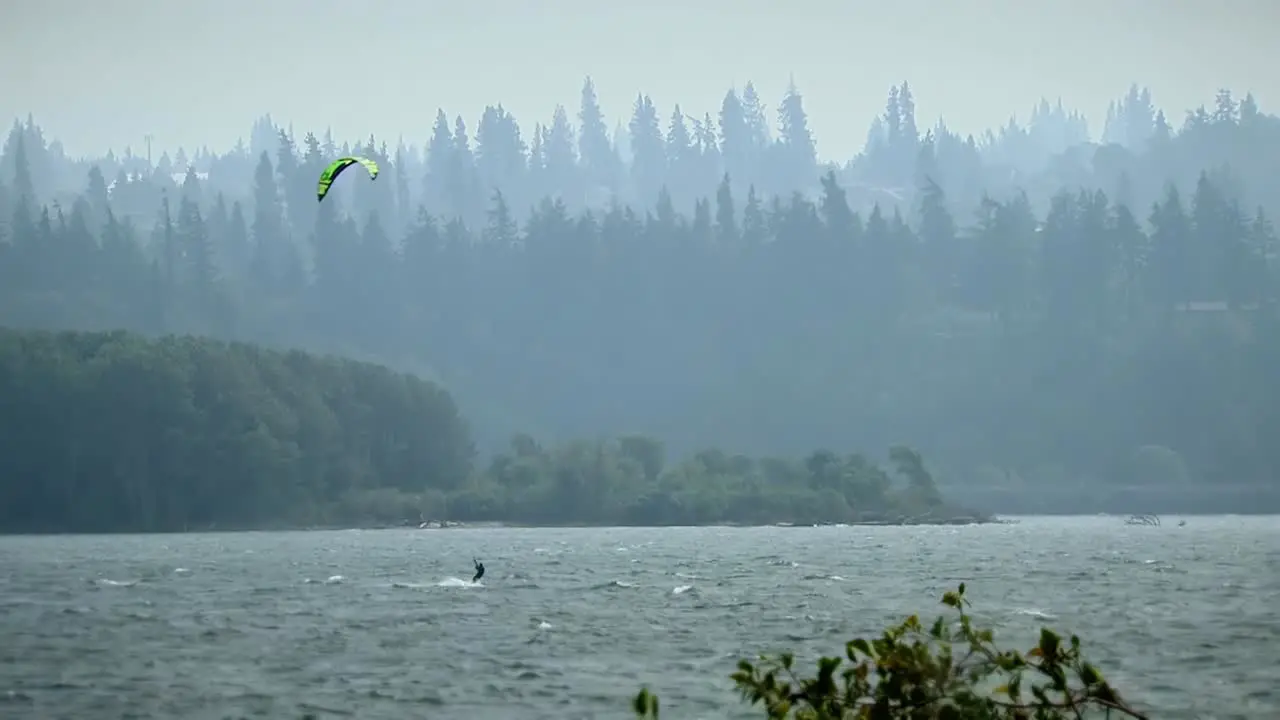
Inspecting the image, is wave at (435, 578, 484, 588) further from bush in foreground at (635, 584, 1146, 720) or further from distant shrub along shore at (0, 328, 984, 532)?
distant shrub along shore at (0, 328, 984, 532)

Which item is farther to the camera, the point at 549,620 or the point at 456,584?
the point at 456,584

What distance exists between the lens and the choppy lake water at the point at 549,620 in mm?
47281

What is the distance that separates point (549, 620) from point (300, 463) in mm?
110484

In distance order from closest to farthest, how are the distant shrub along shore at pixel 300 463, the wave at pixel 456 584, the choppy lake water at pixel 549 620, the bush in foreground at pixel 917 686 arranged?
1. the bush in foreground at pixel 917 686
2. the choppy lake water at pixel 549 620
3. the wave at pixel 456 584
4. the distant shrub along shore at pixel 300 463

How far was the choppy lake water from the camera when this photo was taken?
47.3 m

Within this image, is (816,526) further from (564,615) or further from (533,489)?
(564,615)

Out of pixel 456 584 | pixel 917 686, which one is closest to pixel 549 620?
pixel 456 584

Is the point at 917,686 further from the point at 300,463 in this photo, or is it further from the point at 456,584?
the point at 300,463

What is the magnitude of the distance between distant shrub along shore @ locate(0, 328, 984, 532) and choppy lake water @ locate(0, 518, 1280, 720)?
38.0 m

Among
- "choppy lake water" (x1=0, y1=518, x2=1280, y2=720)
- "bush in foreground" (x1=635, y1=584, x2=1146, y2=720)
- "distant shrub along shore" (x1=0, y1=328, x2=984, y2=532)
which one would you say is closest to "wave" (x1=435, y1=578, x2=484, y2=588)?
"choppy lake water" (x1=0, y1=518, x2=1280, y2=720)

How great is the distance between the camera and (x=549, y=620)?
67562 mm

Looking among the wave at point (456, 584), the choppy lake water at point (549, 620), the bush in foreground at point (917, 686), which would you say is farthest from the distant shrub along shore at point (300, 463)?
the bush in foreground at point (917, 686)

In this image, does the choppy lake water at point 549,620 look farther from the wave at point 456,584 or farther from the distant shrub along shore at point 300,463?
the distant shrub along shore at point 300,463

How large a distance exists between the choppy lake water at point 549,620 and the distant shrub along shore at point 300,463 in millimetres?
37974
